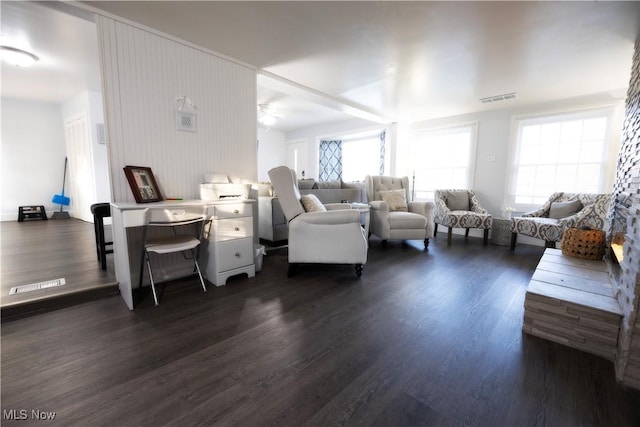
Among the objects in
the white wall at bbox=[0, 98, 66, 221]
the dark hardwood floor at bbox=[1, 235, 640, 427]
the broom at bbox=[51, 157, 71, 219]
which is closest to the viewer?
the dark hardwood floor at bbox=[1, 235, 640, 427]

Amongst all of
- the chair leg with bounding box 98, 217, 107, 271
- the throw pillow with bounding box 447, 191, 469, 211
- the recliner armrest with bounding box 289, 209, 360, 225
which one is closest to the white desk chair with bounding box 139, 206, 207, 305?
the chair leg with bounding box 98, 217, 107, 271

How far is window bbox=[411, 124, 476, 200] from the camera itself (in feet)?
15.9

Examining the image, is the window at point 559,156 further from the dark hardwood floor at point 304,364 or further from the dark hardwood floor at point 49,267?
the dark hardwood floor at point 49,267

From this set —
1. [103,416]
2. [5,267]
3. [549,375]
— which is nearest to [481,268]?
[549,375]

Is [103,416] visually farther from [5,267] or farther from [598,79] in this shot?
[598,79]

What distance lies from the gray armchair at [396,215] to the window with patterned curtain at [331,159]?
8.44 feet

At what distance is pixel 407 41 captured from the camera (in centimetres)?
236

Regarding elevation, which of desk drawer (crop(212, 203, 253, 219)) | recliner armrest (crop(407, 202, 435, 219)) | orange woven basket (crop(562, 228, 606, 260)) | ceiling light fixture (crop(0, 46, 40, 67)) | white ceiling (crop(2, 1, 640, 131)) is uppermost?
ceiling light fixture (crop(0, 46, 40, 67))

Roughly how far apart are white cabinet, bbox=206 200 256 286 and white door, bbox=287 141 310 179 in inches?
192

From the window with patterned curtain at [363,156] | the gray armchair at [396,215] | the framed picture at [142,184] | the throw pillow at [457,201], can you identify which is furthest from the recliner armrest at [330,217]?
the window with patterned curtain at [363,156]

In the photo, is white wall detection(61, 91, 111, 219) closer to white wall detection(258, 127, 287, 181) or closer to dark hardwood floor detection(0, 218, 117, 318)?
dark hardwood floor detection(0, 218, 117, 318)

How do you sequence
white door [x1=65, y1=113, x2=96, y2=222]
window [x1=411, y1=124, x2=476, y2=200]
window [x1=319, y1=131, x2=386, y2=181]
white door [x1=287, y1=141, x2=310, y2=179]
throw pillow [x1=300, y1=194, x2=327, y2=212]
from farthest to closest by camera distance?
white door [x1=287, y1=141, x2=310, y2=179] < window [x1=319, y1=131, x2=386, y2=181] < window [x1=411, y1=124, x2=476, y2=200] < white door [x1=65, y1=113, x2=96, y2=222] < throw pillow [x1=300, y1=194, x2=327, y2=212]

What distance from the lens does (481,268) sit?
9.54 feet

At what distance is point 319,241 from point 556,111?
4.30 m
